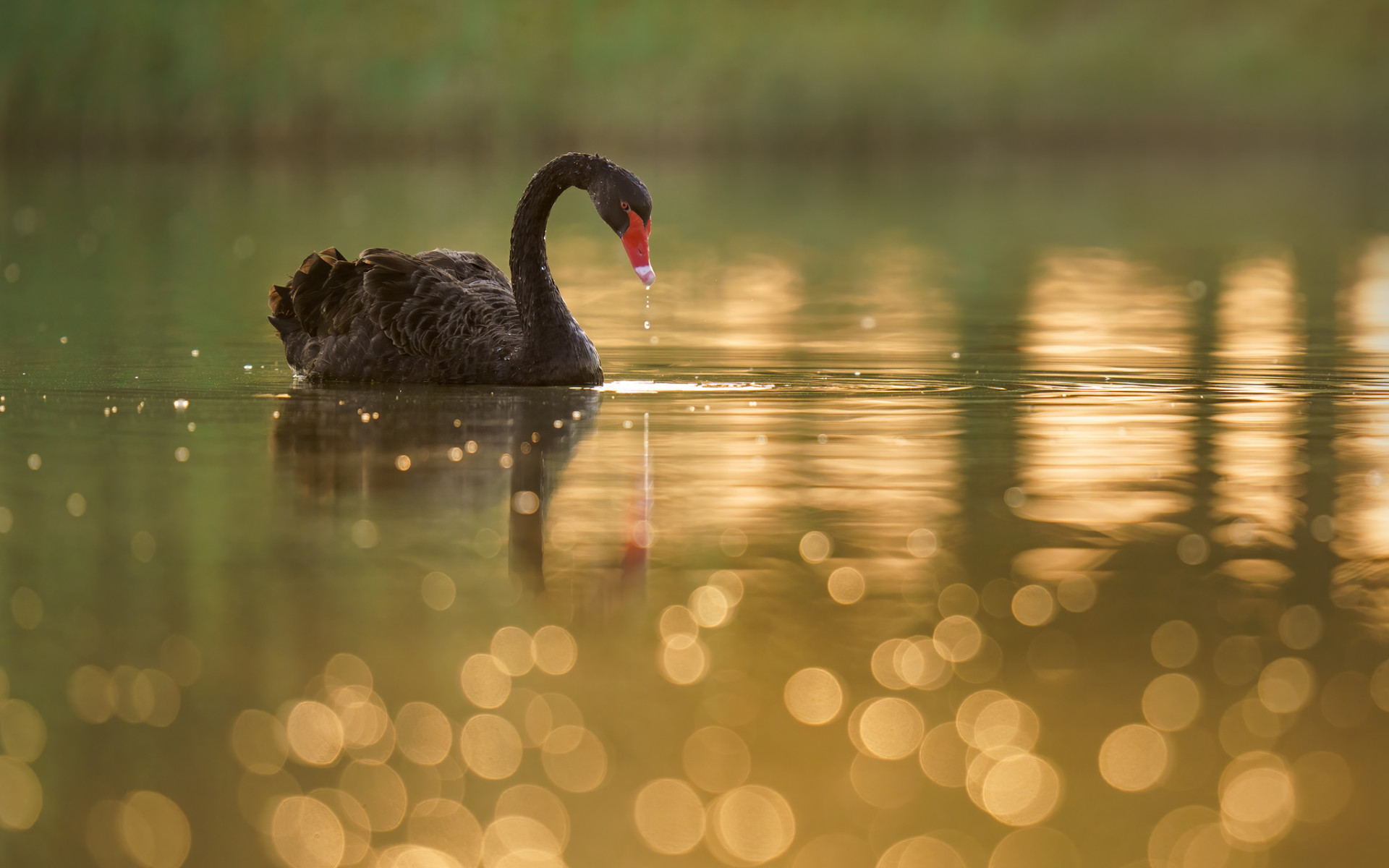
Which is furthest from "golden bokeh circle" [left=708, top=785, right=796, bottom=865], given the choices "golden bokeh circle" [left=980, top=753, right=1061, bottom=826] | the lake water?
"golden bokeh circle" [left=980, top=753, right=1061, bottom=826]

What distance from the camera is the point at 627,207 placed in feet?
34.2

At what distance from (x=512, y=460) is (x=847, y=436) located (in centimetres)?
162

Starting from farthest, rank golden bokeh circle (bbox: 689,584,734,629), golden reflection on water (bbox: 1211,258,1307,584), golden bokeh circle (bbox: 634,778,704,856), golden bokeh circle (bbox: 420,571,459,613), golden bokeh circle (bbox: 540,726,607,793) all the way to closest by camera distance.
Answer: golden reflection on water (bbox: 1211,258,1307,584), golden bokeh circle (bbox: 420,571,459,613), golden bokeh circle (bbox: 689,584,734,629), golden bokeh circle (bbox: 540,726,607,793), golden bokeh circle (bbox: 634,778,704,856)

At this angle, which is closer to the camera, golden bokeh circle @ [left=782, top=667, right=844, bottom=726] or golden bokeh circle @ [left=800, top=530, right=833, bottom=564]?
golden bokeh circle @ [left=782, top=667, right=844, bottom=726]

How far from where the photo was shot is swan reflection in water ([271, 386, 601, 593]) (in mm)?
7062

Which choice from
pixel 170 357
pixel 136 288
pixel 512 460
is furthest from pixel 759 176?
pixel 512 460

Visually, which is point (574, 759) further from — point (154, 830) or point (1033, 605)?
point (1033, 605)

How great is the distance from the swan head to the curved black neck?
18cm

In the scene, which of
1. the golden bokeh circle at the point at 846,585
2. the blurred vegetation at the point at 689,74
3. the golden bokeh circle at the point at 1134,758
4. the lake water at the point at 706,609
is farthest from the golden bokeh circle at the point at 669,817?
the blurred vegetation at the point at 689,74

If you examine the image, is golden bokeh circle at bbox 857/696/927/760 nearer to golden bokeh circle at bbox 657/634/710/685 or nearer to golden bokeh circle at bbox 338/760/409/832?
golden bokeh circle at bbox 657/634/710/685

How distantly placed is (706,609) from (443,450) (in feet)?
9.90

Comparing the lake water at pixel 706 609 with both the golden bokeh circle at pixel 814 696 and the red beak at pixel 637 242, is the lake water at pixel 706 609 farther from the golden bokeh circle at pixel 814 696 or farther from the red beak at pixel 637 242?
the red beak at pixel 637 242

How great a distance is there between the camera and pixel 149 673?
5.00 meters

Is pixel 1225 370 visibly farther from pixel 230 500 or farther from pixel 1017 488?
pixel 230 500
